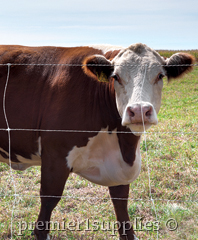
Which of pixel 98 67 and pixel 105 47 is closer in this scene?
pixel 98 67

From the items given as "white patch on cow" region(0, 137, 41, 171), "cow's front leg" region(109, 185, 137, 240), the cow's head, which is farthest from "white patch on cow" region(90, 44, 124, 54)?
"cow's front leg" region(109, 185, 137, 240)

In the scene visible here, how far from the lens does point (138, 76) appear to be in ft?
8.67

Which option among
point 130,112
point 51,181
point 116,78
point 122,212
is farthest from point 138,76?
point 122,212

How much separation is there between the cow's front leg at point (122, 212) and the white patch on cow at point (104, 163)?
0.20m

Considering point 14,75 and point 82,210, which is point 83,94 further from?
point 82,210

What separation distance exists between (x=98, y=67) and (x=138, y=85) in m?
0.46

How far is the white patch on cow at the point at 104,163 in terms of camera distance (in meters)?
3.10

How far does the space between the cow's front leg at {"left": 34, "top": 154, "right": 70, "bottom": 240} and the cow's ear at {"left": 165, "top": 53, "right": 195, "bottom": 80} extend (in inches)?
49.9

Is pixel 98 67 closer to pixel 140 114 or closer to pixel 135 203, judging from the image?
pixel 140 114

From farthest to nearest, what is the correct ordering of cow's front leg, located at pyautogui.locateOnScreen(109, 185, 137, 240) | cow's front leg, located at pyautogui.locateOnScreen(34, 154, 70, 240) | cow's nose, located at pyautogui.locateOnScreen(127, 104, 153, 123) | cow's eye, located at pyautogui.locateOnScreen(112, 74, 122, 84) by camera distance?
cow's front leg, located at pyautogui.locateOnScreen(109, 185, 137, 240), cow's front leg, located at pyautogui.locateOnScreen(34, 154, 70, 240), cow's eye, located at pyautogui.locateOnScreen(112, 74, 122, 84), cow's nose, located at pyautogui.locateOnScreen(127, 104, 153, 123)

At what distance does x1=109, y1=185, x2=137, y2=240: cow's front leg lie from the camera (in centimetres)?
337

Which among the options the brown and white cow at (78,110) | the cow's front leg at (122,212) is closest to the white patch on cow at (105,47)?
the brown and white cow at (78,110)

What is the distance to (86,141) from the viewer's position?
3.01 metres
